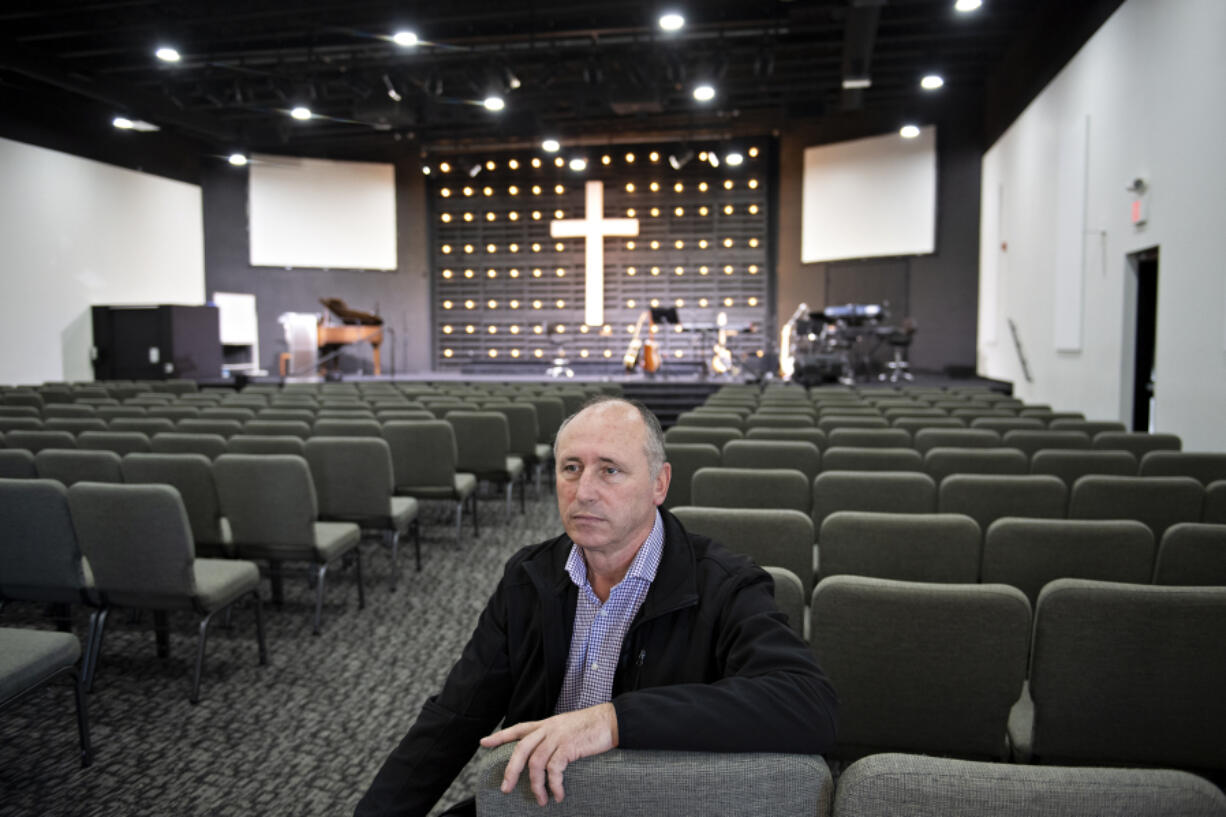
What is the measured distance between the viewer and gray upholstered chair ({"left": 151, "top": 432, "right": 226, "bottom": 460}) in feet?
14.7

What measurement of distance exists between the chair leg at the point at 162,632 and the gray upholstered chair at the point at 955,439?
4104 millimetres

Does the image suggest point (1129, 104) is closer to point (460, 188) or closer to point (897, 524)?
point (897, 524)

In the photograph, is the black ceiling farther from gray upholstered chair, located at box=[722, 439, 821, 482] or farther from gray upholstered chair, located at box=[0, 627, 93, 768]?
gray upholstered chair, located at box=[0, 627, 93, 768]

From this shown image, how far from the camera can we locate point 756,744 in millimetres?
1127

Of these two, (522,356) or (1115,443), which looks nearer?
(1115,443)

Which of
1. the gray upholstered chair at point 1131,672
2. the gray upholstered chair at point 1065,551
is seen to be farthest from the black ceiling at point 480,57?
the gray upholstered chair at point 1131,672

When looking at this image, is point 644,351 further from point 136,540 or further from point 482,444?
point 136,540

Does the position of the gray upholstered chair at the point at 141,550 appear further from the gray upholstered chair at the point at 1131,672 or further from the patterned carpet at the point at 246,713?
the gray upholstered chair at the point at 1131,672

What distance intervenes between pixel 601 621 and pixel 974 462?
3066mm

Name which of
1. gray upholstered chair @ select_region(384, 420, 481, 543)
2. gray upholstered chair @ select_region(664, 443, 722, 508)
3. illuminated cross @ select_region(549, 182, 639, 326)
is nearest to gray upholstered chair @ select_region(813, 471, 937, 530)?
gray upholstered chair @ select_region(664, 443, 722, 508)

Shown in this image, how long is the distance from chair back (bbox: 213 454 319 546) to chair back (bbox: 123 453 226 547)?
0.06 meters

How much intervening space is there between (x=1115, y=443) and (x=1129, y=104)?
4.65m

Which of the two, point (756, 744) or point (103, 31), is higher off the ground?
point (103, 31)

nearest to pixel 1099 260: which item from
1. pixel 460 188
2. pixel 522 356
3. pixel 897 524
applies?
pixel 897 524
